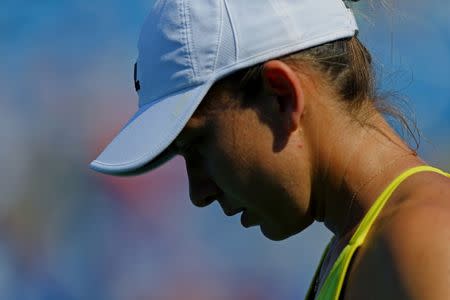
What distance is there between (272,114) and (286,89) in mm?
45

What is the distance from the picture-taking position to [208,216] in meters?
3.17

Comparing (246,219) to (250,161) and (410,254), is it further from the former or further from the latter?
(410,254)

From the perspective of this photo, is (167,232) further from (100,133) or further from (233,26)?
(233,26)

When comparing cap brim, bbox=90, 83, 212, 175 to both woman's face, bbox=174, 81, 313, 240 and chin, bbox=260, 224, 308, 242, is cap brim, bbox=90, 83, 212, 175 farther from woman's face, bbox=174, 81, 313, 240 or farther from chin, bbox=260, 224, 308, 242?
chin, bbox=260, 224, 308, 242

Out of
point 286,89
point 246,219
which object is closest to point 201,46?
point 286,89

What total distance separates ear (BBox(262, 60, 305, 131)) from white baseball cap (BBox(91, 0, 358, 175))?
0.08 ft

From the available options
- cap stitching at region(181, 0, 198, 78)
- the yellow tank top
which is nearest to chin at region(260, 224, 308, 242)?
the yellow tank top

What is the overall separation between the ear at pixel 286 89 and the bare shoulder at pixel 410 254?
0.21m

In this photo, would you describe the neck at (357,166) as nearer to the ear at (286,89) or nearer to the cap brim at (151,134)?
the ear at (286,89)

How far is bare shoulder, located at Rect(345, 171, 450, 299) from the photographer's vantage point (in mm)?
1079

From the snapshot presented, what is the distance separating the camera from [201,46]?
1.34 m

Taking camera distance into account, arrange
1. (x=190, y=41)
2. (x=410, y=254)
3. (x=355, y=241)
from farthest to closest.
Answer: (x=190, y=41) → (x=355, y=241) → (x=410, y=254)

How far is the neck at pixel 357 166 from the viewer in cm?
132

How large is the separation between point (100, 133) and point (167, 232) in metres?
0.44
